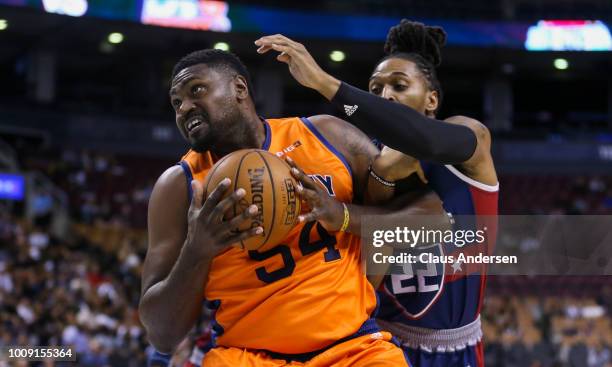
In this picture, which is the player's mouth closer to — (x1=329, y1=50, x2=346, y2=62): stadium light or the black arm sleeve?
the black arm sleeve

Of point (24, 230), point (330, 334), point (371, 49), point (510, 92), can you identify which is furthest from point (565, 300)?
point (510, 92)

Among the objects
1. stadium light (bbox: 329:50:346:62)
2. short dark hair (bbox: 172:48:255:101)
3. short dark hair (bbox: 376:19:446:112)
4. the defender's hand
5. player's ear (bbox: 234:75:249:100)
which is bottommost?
stadium light (bbox: 329:50:346:62)

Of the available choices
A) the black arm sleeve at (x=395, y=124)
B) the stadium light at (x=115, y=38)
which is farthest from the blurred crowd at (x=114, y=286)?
the stadium light at (x=115, y=38)

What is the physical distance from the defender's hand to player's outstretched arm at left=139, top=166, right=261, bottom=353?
0.55 meters

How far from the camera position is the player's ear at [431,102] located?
373cm

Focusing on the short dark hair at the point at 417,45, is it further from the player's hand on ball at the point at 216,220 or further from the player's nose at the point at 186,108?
the player's hand on ball at the point at 216,220

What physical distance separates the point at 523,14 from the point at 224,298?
67.0 feet

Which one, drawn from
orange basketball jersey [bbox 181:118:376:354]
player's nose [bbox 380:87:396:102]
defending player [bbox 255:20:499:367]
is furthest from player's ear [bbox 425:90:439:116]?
orange basketball jersey [bbox 181:118:376:354]

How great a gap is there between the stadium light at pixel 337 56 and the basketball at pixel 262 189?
19.1 meters

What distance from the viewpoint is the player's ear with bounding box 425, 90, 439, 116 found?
12.2 feet

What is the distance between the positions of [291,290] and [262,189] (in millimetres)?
440

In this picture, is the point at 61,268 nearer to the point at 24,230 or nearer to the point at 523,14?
the point at 24,230

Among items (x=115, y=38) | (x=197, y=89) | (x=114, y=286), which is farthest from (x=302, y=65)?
(x=115, y=38)

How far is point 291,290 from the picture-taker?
297 cm
